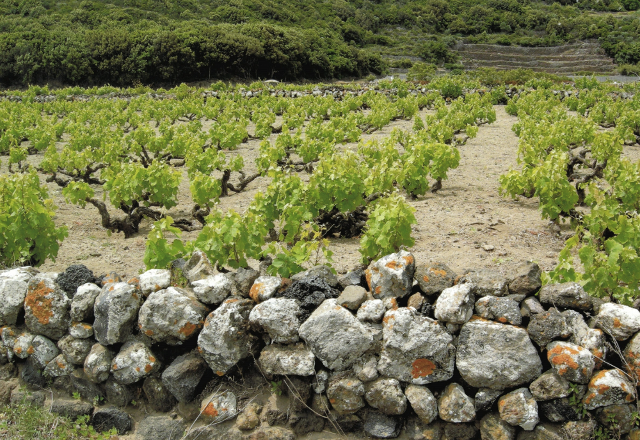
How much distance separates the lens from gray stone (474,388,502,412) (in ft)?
10.9

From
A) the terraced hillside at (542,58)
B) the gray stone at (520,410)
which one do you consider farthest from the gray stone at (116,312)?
the terraced hillside at (542,58)

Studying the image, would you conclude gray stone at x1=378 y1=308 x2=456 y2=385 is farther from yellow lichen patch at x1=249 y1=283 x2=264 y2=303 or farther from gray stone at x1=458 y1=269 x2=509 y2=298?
yellow lichen patch at x1=249 y1=283 x2=264 y2=303

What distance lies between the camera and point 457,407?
3.34 metres

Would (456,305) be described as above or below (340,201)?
above

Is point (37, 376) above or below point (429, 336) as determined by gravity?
below

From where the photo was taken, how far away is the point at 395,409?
3438 mm

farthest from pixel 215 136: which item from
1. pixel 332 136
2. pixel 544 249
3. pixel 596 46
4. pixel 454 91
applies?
pixel 596 46

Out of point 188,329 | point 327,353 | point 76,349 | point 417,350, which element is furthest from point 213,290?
point 417,350

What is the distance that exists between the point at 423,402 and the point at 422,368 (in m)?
0.22

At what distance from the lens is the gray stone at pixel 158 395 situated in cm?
393

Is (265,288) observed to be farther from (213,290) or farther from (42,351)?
(42,351)

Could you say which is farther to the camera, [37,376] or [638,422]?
[37,376]

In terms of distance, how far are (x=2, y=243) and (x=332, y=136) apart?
32.8 feet

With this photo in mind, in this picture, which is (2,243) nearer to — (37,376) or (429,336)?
(37,376)
